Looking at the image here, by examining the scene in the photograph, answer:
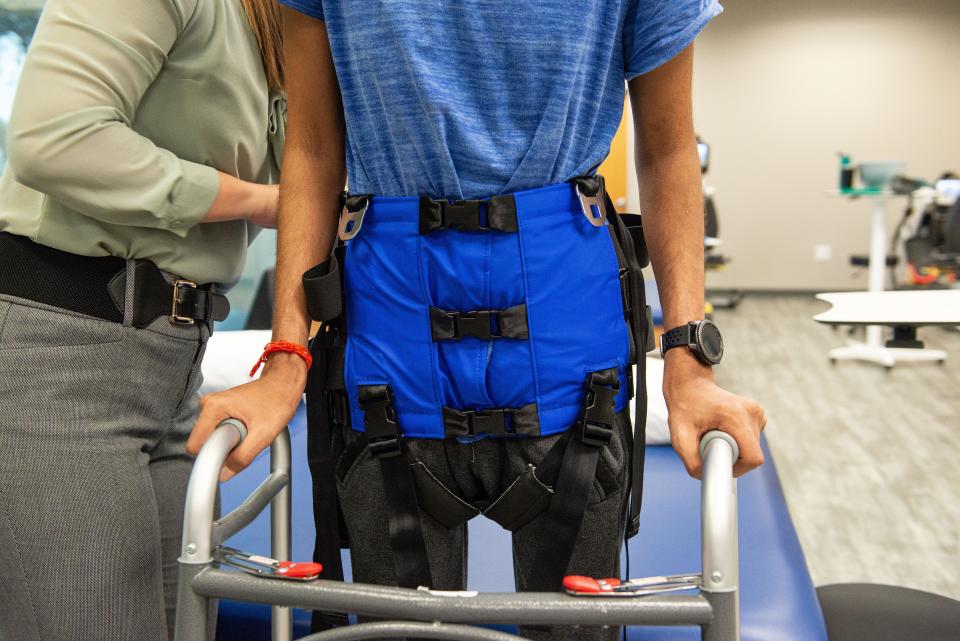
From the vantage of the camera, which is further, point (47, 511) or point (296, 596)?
point (47, 511)

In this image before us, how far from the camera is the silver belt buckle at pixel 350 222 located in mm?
962

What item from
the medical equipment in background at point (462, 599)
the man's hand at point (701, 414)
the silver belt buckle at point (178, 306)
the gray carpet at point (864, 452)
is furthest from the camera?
the gray carpet at point (864, 452)

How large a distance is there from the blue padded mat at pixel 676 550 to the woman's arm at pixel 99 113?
0.85 m

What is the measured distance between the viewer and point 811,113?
9000 mm

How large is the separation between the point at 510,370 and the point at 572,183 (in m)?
0.21

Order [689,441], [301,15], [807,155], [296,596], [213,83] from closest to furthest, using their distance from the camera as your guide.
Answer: [296,596] → [689,441] → [301,15] → [213,83] → [807,155]

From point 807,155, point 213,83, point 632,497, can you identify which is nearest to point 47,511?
point 213,83

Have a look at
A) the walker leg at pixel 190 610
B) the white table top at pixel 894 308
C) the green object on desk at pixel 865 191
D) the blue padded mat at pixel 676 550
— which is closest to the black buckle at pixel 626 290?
the walker leg at pixel 190 610

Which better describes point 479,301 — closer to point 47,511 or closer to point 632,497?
point 632,497

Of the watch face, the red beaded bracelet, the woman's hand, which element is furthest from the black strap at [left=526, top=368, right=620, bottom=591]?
the woman's hand

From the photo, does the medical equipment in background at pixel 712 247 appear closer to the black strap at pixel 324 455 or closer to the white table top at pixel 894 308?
the white table top at pixel 894 308

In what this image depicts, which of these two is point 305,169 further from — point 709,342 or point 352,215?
point 709,342

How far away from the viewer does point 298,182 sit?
3.43 ft

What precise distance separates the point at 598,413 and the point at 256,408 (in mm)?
357
